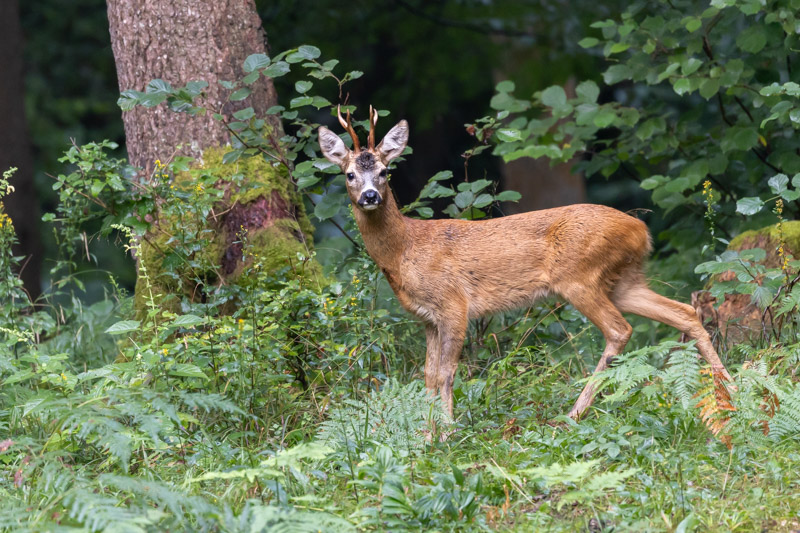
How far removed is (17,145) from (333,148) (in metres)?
5.28

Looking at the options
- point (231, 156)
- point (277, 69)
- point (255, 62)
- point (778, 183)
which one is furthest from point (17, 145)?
point (778, 183)

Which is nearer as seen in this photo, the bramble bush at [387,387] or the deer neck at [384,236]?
the bramble bush at [387,387]

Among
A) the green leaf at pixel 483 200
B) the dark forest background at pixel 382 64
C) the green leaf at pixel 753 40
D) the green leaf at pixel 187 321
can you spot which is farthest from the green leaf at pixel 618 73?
the green leaf at pixel 187 321

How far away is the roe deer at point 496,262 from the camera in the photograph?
18.4ft

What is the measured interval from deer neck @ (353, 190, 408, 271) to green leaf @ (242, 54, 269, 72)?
104 centimetres

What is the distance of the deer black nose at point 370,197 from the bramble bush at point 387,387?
54cm

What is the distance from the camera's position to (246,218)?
632cm

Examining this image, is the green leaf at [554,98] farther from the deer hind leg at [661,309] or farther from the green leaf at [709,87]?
the deer hind leg at [661,309]

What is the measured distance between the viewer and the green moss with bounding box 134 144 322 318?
19.8 feet

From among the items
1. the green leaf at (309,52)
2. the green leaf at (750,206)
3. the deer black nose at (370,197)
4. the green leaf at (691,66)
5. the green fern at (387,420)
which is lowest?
the green fern at (387,420)

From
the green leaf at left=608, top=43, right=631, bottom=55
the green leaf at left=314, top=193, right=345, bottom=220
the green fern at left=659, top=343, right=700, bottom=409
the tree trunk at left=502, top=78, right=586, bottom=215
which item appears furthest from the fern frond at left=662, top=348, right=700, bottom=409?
the tree trunk at left=502, top=78, right=586, bottom=215

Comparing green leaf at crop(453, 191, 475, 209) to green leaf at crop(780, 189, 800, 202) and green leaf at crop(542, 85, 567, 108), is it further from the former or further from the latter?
green leaf at crop(780, 189, 800, 202)

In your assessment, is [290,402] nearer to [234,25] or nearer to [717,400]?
[717,400]

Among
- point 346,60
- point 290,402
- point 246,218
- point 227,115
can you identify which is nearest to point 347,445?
point 290,402
